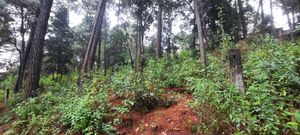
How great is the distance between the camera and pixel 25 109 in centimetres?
633

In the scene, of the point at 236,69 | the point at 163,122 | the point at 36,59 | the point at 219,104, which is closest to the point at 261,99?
the point at 219,104

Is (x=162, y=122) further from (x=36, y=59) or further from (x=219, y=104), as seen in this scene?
(x=36, y=59)

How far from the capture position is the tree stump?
159 inches

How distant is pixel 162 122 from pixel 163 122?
20mm

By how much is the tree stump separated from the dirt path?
3.28ft

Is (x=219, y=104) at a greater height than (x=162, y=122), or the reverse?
(x=219, y=104)

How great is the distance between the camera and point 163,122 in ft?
14.7

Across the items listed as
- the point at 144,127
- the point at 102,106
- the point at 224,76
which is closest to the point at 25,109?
the point at 102,106

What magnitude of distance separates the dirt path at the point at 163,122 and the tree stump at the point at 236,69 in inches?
39.4

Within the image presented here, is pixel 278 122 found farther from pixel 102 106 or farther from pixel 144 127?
pixel 102 106

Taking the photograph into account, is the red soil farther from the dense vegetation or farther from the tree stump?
the tree stump

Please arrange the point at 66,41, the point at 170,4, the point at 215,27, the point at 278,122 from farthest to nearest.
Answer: the point at 66,41 < the point at 215,27 < the point at 170,4 < the point at 278,122

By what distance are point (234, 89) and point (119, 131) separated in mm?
2349

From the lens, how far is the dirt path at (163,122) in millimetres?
4172
